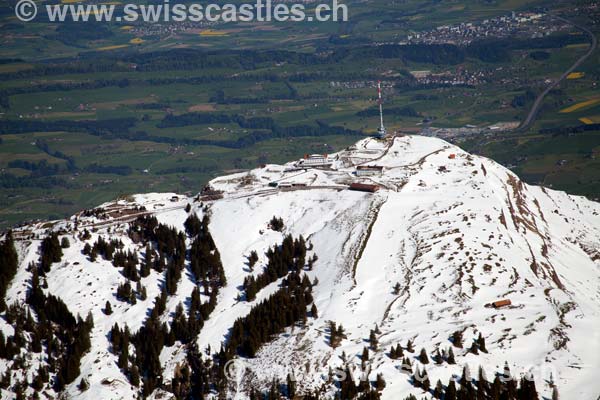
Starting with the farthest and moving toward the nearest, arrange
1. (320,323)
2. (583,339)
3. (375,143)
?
(375,143) → (320,323) → (583,339)

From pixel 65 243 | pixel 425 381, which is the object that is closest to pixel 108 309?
pixel 65 243

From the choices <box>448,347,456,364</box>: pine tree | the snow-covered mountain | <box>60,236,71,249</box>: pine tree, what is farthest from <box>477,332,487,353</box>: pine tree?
<box>60,236,71,249</box>: pine tree

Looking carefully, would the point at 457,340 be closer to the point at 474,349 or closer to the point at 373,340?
the point at 474,349

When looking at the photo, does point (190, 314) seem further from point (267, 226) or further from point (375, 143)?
point (375, 143)

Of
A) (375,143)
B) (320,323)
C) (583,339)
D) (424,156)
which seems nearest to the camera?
(583,339)

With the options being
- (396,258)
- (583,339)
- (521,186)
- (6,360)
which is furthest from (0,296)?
(521,186)

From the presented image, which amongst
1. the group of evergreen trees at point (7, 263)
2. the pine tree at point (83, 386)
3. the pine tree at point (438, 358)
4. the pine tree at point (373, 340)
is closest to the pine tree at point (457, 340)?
the pine tree at point (438, 358)

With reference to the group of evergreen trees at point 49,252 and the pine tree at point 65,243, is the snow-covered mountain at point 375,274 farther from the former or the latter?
the group of evergreen trees at point 49,252
